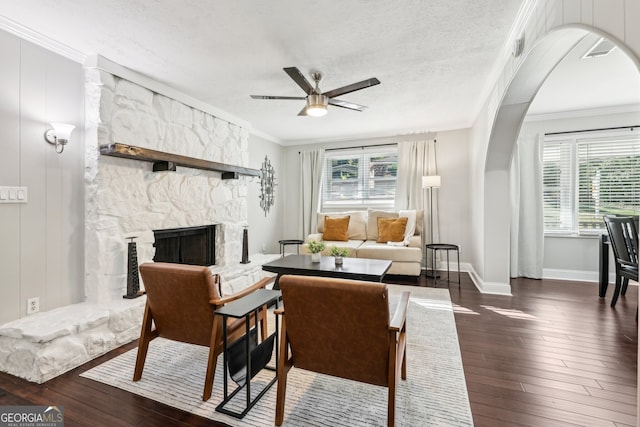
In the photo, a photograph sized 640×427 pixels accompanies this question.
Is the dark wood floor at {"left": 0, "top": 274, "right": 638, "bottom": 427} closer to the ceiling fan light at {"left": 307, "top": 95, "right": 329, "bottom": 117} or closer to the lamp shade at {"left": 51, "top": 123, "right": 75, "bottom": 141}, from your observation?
the lamp shade at {"left": 51, "top": 123, "right": 75, "bottom": 141}

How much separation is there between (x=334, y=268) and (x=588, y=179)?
4417 millimetres

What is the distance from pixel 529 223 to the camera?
15.3ft

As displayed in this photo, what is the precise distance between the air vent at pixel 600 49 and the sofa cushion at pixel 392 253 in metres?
2.87

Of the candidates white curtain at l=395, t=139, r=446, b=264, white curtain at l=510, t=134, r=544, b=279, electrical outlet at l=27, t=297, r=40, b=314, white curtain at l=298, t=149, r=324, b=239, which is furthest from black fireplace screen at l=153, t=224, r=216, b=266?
white curtain at l=510, t=134, r=544, b=279

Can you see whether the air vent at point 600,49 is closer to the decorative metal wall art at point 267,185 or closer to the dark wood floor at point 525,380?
the dark wood floor at point 525,380

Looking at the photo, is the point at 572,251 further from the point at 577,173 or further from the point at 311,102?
the point at 311,102

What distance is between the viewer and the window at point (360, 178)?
5.73 m

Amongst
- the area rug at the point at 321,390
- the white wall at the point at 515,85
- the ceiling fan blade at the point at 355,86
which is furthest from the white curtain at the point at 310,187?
the area rug at the point at 321,390

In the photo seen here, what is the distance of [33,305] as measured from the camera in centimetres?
242

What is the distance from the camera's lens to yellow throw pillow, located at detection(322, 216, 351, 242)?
525 centimetres

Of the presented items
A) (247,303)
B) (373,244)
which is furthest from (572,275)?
(247,303)

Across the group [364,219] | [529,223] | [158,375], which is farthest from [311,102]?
[529,223]

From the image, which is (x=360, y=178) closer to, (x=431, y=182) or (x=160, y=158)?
(x=431, y=182)

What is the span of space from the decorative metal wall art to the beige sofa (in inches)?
41.8
